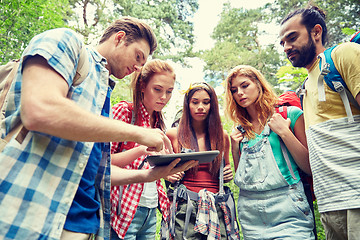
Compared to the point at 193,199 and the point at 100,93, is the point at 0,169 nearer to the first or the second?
the point at 100,93

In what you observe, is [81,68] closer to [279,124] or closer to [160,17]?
[279,124]

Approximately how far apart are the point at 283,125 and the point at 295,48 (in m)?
0.65

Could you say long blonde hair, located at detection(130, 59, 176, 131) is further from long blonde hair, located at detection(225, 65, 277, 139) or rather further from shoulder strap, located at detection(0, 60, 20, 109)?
shoulder strap, located at detection(0, 60, 20, 109)

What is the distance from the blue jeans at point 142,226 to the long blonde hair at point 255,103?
1128mm

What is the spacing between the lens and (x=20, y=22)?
7020mm

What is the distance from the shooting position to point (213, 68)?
1368 cm

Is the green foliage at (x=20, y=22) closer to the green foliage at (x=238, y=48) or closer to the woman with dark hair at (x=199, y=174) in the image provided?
the woman with dark hair at (x=199, y=174)

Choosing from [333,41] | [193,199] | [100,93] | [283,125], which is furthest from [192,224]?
[333,41]

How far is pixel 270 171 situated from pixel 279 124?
399mm

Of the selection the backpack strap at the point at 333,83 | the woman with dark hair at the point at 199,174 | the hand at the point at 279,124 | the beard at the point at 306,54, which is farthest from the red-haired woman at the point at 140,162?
the backpack strap at the point at 333,83

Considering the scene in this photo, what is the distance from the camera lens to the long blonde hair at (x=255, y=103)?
247cm

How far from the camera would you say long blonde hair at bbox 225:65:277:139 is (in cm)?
247

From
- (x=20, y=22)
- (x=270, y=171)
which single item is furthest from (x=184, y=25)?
(x=270, y=171)

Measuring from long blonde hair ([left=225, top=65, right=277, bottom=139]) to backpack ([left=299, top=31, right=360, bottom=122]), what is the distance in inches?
25.3
